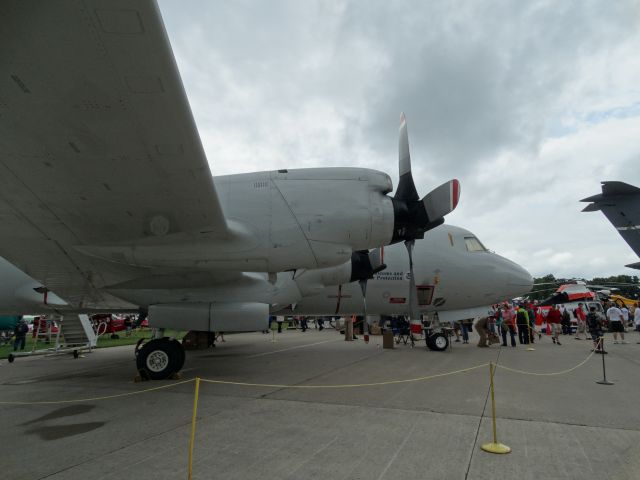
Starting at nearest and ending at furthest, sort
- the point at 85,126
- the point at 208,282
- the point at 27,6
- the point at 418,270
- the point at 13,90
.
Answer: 1. the point at 27,6
2. the point at 13,90
3. the point at 85,126
4. the point at 208,282
5. the point at 418,270

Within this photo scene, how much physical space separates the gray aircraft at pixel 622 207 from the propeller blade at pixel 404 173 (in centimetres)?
633

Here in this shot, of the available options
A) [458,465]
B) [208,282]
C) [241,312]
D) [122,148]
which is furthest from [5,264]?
[458,465]

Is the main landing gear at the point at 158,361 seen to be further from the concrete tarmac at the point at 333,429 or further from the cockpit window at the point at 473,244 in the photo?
the cockpit window at the point at 473,244

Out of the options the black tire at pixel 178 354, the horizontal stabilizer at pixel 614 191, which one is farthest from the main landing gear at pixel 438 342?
the black tire at pixel 178 354

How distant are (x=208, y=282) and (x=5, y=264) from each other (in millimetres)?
5825

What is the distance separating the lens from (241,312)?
749 centimetres

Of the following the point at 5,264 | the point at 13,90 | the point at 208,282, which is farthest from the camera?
the point at 5,264

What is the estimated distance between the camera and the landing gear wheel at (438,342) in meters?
12.0

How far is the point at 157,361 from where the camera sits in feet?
23.8

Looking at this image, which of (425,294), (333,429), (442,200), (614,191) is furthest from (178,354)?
(614,191)

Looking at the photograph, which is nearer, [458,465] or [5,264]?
[458,465]

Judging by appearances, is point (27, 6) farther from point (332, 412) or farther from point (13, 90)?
point (332, 412)

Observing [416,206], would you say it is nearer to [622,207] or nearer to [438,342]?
[438,342]

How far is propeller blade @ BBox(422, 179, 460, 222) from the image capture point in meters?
6.83
